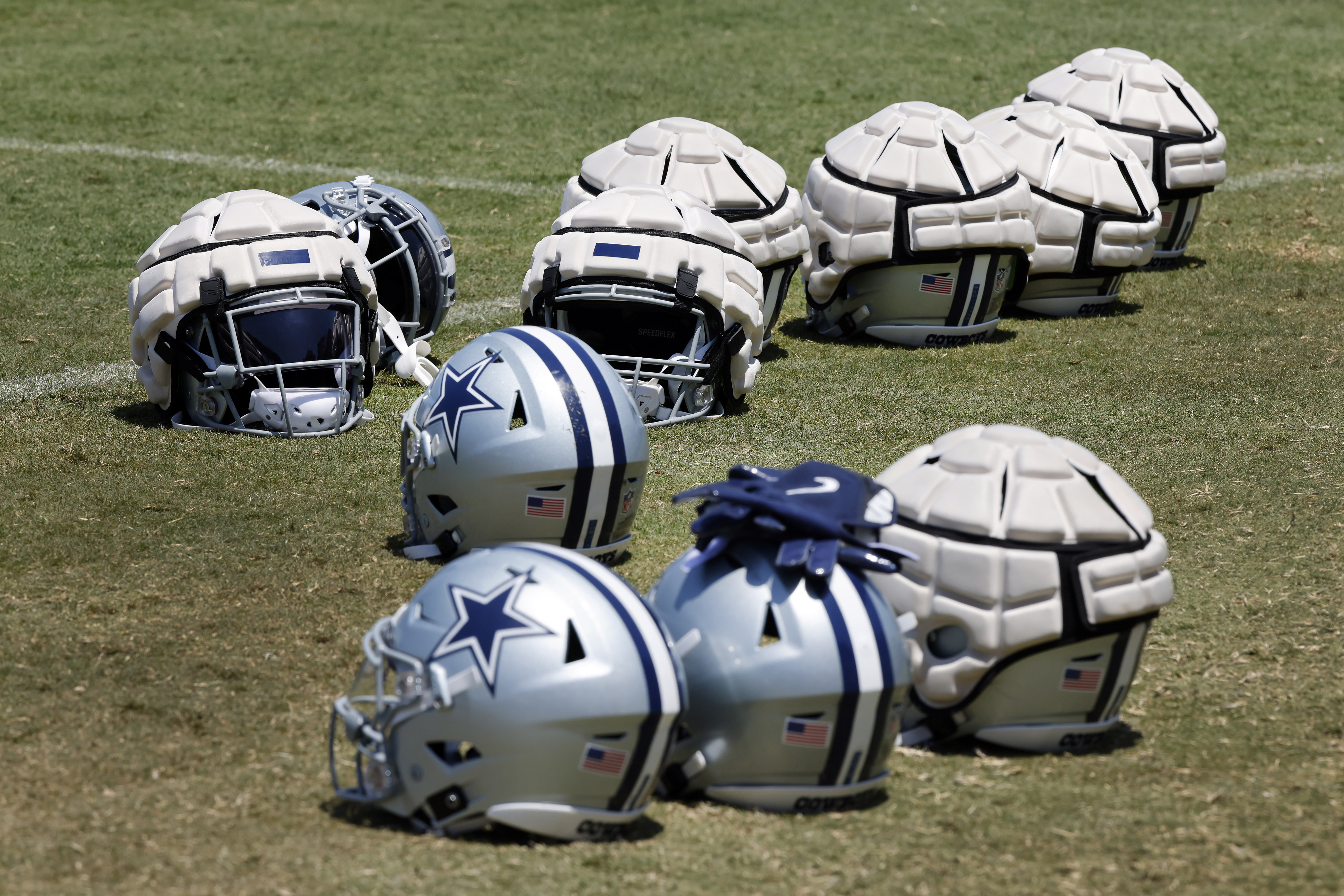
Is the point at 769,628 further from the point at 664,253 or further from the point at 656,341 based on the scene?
the point at 656,341

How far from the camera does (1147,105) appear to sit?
10.7 m

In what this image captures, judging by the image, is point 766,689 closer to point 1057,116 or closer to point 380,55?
point 1057,116

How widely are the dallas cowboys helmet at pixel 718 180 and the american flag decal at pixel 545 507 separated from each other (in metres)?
2.89

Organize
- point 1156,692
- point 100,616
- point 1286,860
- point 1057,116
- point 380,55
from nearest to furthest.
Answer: point 1286,860 → point 1156,692 → point 100,616 → point 1057,116 → point 380,55

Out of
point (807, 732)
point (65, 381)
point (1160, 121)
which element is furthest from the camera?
point (1160, 121)

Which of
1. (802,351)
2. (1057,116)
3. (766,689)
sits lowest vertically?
(802,351)

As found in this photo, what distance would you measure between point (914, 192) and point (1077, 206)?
1352 millimetres

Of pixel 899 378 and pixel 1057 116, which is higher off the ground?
pixel 1057 116

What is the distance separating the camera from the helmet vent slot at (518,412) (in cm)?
551

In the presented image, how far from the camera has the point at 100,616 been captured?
5.24 metres

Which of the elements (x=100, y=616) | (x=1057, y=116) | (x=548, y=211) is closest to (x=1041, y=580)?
(x=100, y=616)

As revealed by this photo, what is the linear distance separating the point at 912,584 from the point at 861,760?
1.88ft

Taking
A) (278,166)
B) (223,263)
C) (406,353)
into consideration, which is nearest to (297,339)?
(223,263)

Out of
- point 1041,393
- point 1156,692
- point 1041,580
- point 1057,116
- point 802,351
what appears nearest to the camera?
point 1041,580
